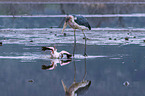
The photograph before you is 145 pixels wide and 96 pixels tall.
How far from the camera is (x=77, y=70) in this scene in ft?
36.4

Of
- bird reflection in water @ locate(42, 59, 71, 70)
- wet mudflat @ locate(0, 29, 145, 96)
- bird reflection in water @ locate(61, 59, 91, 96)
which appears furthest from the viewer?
bird reflection in water @ locate(42, 59, 71, 70)

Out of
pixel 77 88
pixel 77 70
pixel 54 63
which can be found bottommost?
pixel 77 88

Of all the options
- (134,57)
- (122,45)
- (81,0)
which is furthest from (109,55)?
(81,0)

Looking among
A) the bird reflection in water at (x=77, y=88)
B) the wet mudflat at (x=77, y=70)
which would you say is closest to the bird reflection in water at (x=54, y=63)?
the wet mudflat at (x=77, y=70)

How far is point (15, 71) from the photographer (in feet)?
36.0

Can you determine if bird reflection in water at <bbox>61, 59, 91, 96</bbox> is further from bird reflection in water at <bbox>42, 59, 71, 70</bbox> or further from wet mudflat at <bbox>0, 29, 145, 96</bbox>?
bird reflection in water at <bbox>42, 59, 71, 70</bbox>

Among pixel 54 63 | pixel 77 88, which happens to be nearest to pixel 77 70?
pixel 54 63

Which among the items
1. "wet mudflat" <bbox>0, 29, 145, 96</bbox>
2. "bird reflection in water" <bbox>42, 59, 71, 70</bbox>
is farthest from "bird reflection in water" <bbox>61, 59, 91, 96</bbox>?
"bird reflection in water" <bbox>42, 59, 71, 70</bbox>

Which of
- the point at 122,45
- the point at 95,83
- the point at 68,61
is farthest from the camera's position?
the point at 122,45

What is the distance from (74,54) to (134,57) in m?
1.91

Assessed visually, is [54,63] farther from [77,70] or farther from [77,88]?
[77,88]

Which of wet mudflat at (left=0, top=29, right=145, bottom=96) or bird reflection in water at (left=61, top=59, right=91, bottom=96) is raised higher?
wet mudflat at (left=0, top=29, right=145, bottom=96)

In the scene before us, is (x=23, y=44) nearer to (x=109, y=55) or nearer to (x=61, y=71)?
(x=109, y=55)

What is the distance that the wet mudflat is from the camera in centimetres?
873
